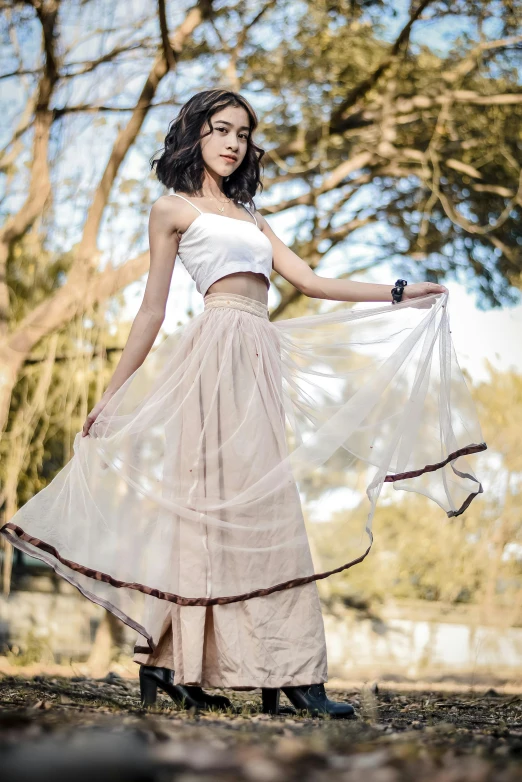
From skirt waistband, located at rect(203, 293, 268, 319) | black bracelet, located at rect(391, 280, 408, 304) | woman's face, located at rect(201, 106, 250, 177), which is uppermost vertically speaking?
woman's face, located at rect(201, 106, 250, 177)

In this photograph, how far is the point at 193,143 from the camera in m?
2.69

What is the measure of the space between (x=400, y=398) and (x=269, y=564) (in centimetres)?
70

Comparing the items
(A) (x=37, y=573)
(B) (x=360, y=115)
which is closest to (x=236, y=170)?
(B) (x=360, y=115)

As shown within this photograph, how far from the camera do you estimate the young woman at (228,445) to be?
2.34 meters

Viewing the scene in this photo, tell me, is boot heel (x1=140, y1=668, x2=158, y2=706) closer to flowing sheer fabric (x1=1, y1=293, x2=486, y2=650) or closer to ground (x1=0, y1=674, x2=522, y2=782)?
flowing sheer fabric (x1=1, y1=293, x2=486, y2=650)

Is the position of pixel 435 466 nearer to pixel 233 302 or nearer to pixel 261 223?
pixel 233 302

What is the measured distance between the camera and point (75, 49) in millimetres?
5793

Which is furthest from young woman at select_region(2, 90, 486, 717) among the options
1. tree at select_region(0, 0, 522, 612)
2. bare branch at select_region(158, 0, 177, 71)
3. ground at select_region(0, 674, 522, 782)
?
tree at select_region(0, 0, 522, 612)

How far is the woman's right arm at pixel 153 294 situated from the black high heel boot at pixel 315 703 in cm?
96

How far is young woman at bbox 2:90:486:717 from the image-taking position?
2.34 metres

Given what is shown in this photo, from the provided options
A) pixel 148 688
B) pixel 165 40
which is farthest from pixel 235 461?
pixel 165 40

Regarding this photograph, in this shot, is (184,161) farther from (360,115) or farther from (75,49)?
(360,115)

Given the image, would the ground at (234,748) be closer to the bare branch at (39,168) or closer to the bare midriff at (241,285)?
the bare midriff at (241,285)

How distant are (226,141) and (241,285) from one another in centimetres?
45
